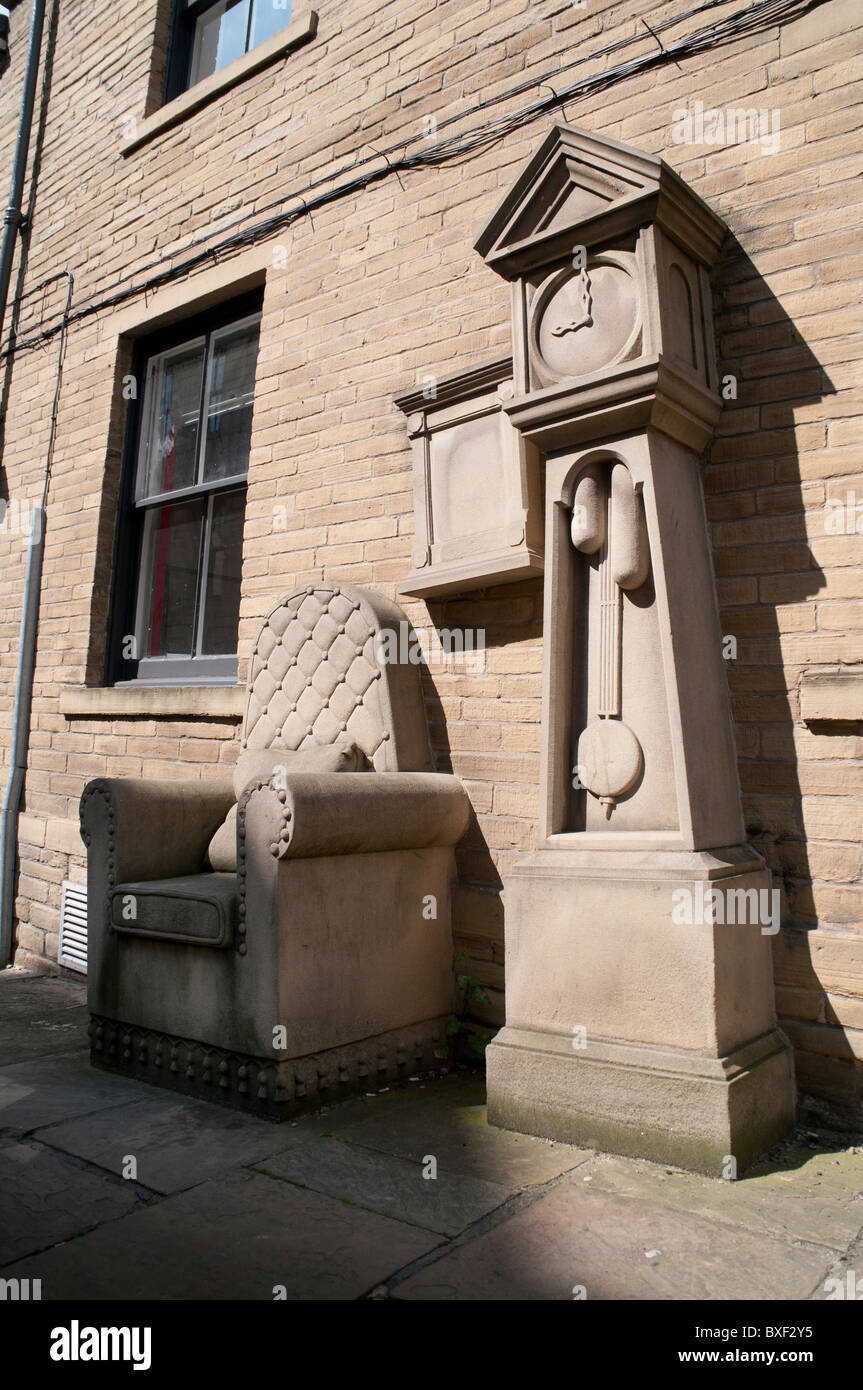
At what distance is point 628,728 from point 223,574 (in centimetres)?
272

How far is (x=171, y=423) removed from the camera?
5.04m

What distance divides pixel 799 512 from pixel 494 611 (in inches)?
41.0

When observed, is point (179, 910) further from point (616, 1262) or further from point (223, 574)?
point (223, 574)

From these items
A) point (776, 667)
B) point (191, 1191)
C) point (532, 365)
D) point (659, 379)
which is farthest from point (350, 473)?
point (191, 1191)

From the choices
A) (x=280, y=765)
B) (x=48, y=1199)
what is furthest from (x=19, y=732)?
(x=48, y=1199)

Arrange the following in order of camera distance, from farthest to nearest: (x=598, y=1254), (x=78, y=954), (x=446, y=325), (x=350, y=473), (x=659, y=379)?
1. (x=78, y=954)
2. (x=350, y=473)
3. (x=446, y=325)
4. (x=659, y=379)
5. (x=598, y=1254)

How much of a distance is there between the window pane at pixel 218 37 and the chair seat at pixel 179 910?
4446 mm

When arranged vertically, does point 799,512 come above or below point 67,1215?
above

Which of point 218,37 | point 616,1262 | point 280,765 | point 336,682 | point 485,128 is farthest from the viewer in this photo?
point 218,37

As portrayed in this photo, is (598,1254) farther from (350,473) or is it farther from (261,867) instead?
(350,473)

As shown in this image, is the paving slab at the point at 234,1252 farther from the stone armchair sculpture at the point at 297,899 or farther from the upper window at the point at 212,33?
the upper window at the point at 212,33

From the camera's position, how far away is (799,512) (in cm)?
258

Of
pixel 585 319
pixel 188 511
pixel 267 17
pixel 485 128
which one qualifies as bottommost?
pixel 585 319

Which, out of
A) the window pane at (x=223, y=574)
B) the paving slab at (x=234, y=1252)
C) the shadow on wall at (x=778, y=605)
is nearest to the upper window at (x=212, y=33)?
the window pane at (x=223, y=574)
